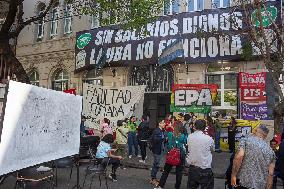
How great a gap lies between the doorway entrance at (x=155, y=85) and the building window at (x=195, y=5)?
3212mm

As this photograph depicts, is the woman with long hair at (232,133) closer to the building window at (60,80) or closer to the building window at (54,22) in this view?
the building window at (60,80)

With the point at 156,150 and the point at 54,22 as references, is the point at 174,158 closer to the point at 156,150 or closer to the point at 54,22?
the point at 156,150

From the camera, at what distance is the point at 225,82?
57.2 ft

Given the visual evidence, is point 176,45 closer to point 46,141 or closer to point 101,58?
point 101,58

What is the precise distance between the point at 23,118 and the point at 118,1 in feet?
35.8

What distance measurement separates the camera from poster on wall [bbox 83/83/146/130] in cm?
1494

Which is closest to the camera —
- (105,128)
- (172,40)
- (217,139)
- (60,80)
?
(105,128)

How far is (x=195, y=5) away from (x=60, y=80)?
9.71 metres

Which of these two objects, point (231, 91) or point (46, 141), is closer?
point (46, 141)

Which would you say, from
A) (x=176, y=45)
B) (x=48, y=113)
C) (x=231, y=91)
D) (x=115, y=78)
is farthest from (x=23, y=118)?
(x=115, y=78)

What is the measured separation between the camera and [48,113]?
5746 millimetres

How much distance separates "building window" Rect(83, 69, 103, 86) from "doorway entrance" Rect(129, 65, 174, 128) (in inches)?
90.0

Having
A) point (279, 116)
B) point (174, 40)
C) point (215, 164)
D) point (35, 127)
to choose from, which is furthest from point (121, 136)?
point (35, 127)

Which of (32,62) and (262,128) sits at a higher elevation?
(32,62)
